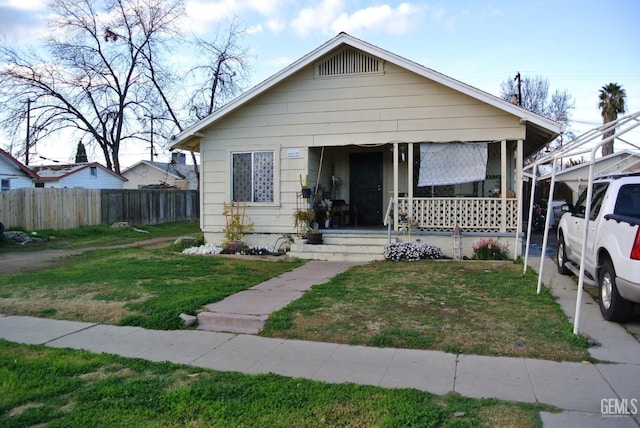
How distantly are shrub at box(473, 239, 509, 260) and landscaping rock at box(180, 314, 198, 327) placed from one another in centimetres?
714

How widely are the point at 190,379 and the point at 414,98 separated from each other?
912 centimetres

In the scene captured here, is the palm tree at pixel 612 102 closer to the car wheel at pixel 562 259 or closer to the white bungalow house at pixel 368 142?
the white bungalow house at pixel 368 142

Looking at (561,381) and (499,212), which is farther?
(499,212)

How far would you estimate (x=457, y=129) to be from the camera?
11.4 m

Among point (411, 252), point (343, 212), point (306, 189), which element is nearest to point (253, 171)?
point (306, 189)

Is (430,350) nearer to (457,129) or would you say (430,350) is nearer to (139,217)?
(457,129)

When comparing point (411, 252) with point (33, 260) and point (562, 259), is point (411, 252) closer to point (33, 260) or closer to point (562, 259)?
point (562, 259)

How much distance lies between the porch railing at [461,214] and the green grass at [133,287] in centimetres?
310

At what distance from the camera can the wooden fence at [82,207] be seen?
19.2m

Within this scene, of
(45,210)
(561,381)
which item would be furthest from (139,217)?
(561,381)

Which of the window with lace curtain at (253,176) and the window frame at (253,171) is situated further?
the window with lace curtain at (253,176)

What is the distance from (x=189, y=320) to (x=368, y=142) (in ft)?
23.5

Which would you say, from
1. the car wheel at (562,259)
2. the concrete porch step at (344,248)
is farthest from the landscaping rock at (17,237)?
the car wheel at (562,259)

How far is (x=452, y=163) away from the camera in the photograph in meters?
11.7
